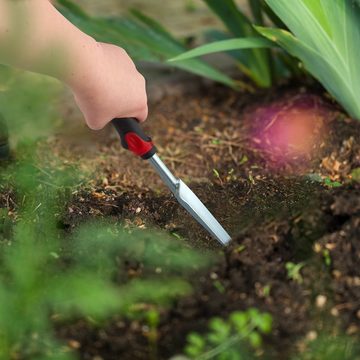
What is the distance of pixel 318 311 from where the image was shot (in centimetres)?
128

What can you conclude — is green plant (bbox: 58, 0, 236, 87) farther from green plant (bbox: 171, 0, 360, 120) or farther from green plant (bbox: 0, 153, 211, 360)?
green plant (bbox: 0, 153, 211, 360)

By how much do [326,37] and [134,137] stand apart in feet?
1.70

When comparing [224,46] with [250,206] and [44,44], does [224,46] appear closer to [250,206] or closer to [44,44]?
[250,206]

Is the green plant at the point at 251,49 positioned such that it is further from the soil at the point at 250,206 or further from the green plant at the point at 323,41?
the green plant at the point at 323,41

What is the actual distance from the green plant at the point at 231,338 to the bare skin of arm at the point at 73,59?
451 mm

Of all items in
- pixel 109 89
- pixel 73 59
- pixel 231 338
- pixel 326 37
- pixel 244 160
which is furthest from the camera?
pixel 244 160

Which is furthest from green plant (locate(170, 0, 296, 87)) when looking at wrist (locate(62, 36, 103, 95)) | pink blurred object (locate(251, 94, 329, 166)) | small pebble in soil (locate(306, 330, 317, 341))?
small pebble in soil (locate(306, 330, 317, 341))

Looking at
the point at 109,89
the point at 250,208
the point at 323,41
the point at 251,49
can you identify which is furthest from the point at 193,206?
the point at 251,49

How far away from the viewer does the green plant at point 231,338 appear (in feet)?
3.89

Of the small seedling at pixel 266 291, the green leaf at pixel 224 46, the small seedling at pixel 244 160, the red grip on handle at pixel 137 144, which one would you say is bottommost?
the small seedling at pixel 244 160

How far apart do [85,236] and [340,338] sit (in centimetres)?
47

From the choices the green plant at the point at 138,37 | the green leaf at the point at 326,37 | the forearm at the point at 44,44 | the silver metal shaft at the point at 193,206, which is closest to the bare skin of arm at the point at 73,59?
the forearm at the point at 44,44

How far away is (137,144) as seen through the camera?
5.09 ft

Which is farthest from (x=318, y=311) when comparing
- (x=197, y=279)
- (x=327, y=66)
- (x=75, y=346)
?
(x=327, y=66)
